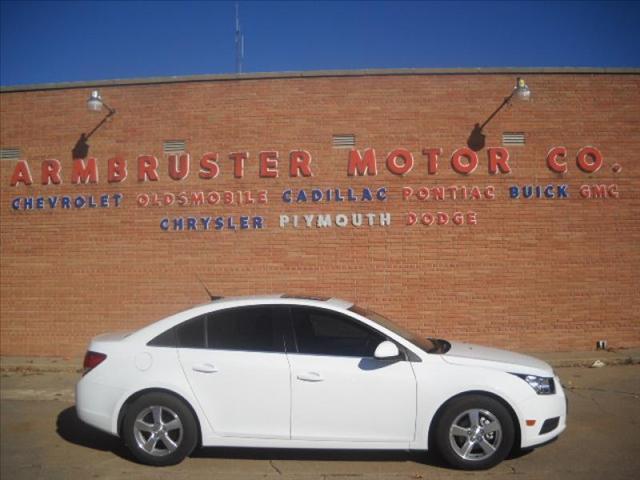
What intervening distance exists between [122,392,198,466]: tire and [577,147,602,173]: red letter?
27.0 ft

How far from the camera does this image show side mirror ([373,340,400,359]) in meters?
4.76

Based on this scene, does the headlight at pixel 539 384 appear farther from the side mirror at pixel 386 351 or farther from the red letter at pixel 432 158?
the red letter at pixel 432 158

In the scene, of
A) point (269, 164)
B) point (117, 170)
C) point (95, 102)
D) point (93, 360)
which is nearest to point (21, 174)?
point (117, 170)

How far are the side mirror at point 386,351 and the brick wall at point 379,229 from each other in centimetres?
502

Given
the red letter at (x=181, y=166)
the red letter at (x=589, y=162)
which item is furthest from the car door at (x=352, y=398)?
the red letter at (x=589, y=162)

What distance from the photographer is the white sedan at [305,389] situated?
188 inches

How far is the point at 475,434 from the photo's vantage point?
15.7 feet

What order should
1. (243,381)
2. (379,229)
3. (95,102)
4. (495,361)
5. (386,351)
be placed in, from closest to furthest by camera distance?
(386,351)
(243,381)
(495,361)
(95,102)
(379,229)

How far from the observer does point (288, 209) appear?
9.99 metres

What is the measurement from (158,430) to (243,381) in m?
0.90

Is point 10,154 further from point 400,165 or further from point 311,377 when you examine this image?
point 311,377

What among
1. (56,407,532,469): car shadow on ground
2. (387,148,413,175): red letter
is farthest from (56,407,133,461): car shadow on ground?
(387,148,413,175): red letter

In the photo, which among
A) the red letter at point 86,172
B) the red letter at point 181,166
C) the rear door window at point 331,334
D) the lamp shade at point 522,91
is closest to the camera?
the rear door window at point 331,334

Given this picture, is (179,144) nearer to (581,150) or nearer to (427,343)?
(427,343)
